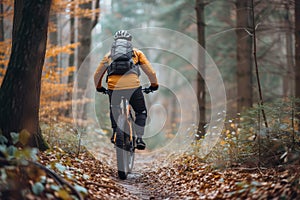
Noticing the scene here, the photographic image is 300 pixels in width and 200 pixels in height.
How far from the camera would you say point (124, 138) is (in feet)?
23.0

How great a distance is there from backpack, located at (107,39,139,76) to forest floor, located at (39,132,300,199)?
1.71 m

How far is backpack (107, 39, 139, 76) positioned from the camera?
661cm

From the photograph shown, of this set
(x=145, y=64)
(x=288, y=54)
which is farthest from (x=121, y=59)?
(x=288, y=54)

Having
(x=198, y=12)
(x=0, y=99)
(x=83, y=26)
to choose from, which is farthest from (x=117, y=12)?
(x=0, y=99)

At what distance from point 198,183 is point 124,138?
1.78 m

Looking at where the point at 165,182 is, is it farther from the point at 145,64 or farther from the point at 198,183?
the point at 145,64

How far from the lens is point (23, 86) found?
529 cm

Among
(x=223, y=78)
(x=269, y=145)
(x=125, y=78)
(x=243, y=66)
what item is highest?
(x=223, y=78)

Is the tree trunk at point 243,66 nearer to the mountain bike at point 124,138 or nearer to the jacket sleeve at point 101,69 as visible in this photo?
the mountain bike at point 124,138

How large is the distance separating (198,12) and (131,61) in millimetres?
5692

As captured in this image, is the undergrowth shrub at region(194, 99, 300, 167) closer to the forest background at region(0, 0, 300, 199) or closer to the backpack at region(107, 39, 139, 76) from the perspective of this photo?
the forest background at region(0, 0, 300, 199)

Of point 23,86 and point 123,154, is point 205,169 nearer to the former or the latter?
point 123,154

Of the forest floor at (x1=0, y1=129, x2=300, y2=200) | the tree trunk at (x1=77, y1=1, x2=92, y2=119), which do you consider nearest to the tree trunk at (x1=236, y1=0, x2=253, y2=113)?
the forest floor at (x1=0, y1=129, x2=300, y2=200)

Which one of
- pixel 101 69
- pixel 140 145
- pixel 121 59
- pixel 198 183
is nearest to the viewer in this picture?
pixel 198 183
